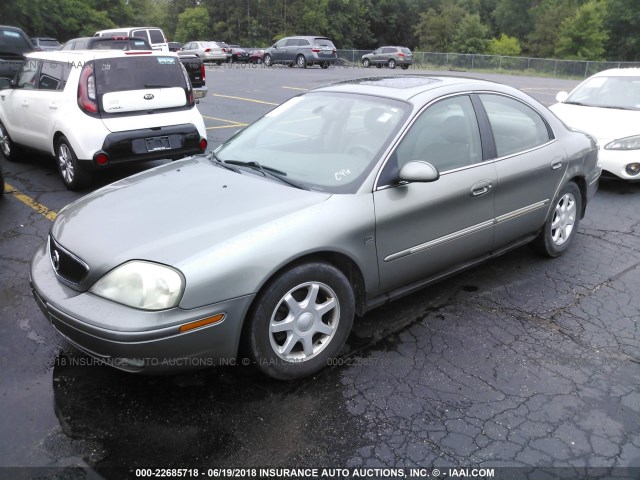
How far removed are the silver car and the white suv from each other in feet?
8.50

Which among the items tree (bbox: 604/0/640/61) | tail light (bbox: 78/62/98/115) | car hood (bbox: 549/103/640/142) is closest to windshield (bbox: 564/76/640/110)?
car hood (bbox: 549/103/640/142)

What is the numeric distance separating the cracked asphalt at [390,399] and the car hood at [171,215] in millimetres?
729

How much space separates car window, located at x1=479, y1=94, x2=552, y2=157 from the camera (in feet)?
13.3

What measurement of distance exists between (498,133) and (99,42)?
12412 millimetres

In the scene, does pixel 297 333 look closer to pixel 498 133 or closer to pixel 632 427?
pixel 632 427

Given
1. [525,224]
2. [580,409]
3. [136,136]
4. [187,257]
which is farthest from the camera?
[136,136]

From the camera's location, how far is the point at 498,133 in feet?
13.3

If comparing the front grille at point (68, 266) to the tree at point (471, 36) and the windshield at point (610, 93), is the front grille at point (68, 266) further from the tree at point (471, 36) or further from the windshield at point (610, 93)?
the tree at point (471, 36)

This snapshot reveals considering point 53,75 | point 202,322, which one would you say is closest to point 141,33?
point 53,75

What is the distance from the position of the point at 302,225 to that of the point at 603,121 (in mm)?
5918

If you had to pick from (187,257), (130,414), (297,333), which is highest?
(187,257)

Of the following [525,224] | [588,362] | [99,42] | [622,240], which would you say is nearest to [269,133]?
[525,224]

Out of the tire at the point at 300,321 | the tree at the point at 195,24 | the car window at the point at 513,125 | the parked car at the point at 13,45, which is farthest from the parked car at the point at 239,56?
the tire at the point at 300,321

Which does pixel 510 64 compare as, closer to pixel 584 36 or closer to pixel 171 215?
pixel 584 36
